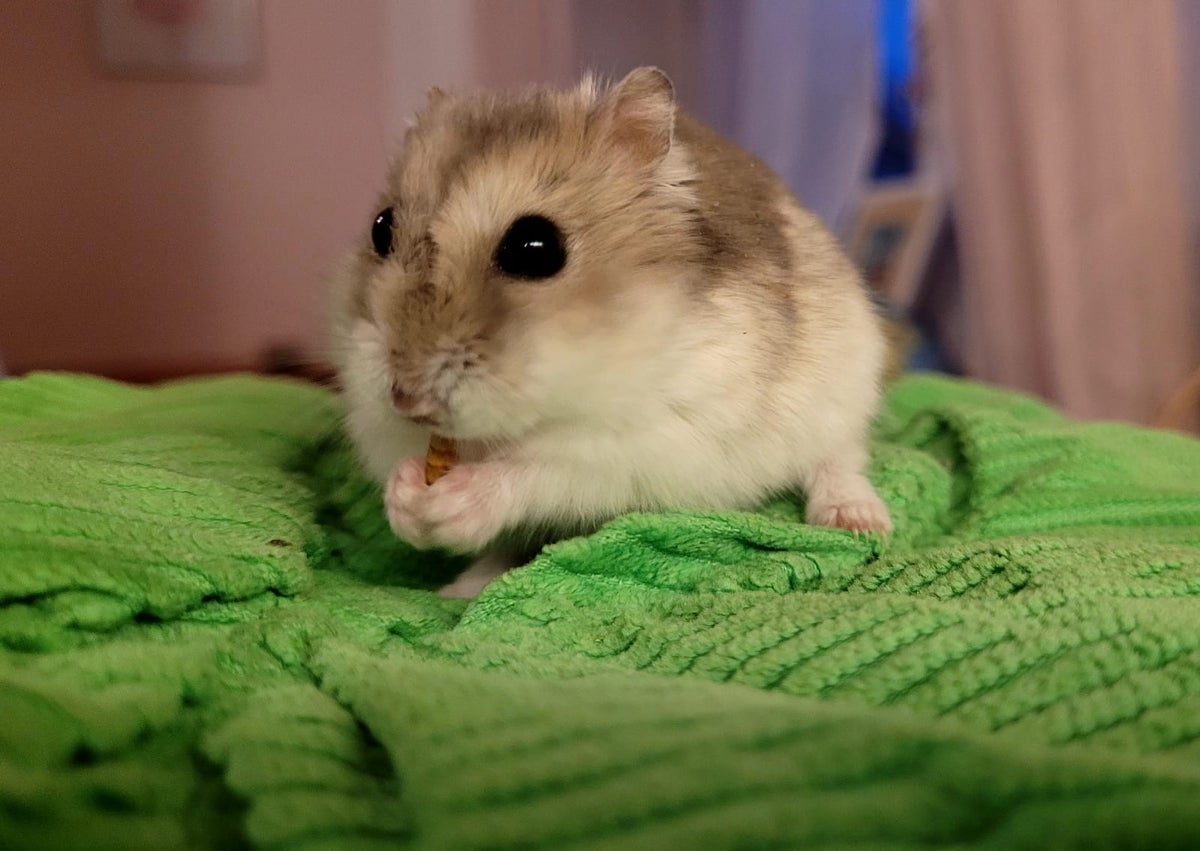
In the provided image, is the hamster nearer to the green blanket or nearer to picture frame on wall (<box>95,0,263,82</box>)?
the green blanket

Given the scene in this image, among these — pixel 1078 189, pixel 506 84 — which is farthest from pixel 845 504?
pixel 506 84

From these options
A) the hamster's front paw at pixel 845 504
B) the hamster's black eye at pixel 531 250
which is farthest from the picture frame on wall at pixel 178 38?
the hamster's front paw at pixel 845 504

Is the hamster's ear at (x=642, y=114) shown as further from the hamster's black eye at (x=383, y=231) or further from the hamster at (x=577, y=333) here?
the hamster's black eye at (x=383, y=231)

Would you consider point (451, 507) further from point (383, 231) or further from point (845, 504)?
point (845, 504)

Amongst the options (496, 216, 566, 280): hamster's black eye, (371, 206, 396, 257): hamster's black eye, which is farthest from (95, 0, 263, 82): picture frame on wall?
(496, 216, 566, 280): hamster's black eye

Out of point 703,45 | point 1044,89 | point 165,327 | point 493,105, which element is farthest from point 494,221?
point 703,45

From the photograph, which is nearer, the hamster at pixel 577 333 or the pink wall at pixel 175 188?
the hamster at pixel 577 333

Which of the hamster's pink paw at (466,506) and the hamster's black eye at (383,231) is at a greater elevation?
the hamster's black eye at (383,231)

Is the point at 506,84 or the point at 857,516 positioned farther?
the point at 506,84
